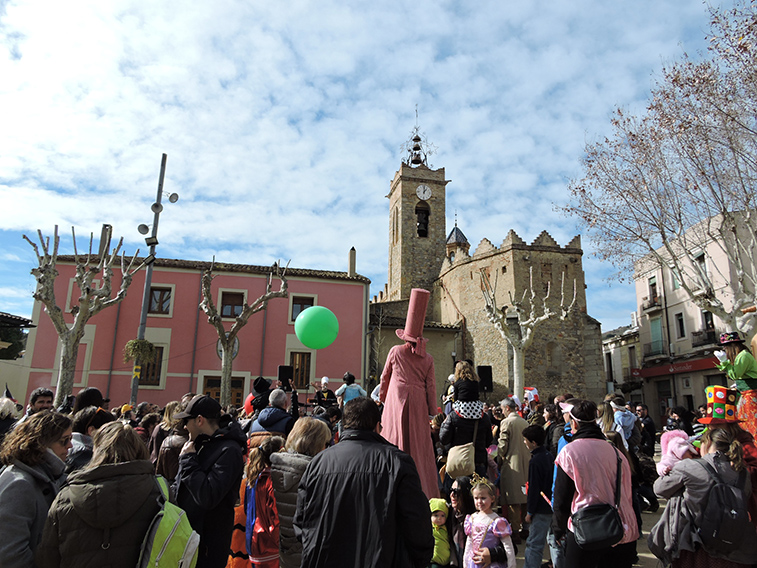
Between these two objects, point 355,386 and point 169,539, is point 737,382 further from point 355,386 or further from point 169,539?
point 169,539

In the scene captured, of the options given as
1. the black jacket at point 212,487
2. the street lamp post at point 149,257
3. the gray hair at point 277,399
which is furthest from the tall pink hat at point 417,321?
→ the street lamp post at point 149,257

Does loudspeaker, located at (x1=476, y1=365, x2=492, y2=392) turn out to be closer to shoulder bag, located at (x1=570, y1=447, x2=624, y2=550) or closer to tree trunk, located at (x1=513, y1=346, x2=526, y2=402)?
tree trunk, located at (x1=513, y1=346, x2=526, y2=402)

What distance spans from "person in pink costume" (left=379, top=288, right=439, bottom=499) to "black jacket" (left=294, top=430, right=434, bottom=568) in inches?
95.8

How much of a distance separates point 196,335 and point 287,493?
19.1 meters

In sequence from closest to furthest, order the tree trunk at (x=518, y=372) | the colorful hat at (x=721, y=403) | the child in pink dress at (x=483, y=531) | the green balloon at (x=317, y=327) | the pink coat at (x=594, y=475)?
the pink coat at (x=594, y=475) < the child in pink dress at (x=483, y=531) < the colorful hat at (x=721, y=403) < the green balloon at (x=317, y=327) < the tree trunk at (x=518, y=372)

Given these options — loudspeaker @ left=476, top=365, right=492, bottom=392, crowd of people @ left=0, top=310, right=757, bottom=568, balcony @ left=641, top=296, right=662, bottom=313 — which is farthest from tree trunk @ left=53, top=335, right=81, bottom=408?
balcony @ left=641, top=296, right=662, bottom=313

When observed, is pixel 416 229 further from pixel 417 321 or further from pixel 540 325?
pixel 417 321

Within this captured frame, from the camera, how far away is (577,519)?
3.52m


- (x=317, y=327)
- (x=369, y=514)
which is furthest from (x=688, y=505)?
(x=317, y=327)

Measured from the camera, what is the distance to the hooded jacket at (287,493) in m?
3.67

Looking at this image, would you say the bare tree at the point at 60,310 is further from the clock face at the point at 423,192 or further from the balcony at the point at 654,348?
the balcony at the point at 654,348

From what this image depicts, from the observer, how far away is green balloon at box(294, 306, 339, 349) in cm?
975

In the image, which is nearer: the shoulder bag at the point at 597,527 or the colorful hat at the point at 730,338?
the shoulder bag at the point at 597,527

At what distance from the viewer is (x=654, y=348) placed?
2894 cm
